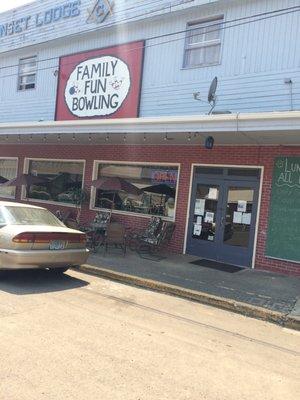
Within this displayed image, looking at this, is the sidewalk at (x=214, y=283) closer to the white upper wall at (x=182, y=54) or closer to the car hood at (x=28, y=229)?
the car hood at (x=28, y=229)

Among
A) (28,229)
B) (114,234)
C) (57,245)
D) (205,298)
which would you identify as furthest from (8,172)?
(205,298)

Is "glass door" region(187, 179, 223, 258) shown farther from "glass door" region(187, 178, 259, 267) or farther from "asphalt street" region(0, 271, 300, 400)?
"asphalt street" region(0, 271, 300, 400)

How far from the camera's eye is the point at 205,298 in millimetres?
8039

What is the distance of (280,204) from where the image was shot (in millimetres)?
10836

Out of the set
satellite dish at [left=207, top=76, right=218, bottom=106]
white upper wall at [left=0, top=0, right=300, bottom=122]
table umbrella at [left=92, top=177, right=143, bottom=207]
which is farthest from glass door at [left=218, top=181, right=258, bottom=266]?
table umbrella at [left=92, top=177, right=143, bottom=207]

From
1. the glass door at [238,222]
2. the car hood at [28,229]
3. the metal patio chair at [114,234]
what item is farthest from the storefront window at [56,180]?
the car hood at [28,229]

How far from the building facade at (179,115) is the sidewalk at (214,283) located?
1270 millimetres

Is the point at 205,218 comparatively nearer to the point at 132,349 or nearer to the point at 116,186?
the point at 116,186

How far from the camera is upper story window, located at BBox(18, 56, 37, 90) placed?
1714 cm

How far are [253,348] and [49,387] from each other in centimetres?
278

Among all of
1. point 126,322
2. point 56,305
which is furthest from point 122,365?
point 56,305

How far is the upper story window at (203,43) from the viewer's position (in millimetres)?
12250

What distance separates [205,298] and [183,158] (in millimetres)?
5465

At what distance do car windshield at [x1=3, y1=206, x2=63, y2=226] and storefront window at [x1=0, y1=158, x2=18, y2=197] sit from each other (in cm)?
960
